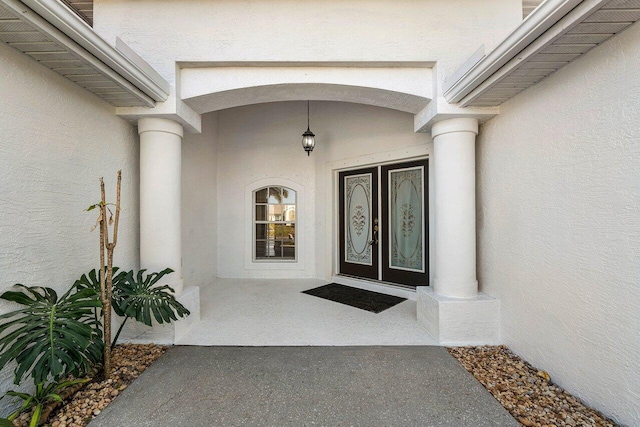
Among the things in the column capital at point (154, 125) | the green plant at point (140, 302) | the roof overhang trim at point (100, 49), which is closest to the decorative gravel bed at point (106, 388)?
the green plant at point (140, 302)

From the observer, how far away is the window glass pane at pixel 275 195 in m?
5.72

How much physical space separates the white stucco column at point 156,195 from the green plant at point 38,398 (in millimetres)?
1157

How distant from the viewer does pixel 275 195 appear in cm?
573

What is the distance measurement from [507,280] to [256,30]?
363cm

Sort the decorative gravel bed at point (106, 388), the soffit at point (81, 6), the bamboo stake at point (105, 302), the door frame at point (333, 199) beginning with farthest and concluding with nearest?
the door frame at point (333, 199)
the soffit at point (81, 6)
the bamboo stake at point (105, 302)
the decorative gravel bed at point (106, 388)

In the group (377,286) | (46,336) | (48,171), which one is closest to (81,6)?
(48,171)

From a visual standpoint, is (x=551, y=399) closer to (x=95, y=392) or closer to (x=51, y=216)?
(x=95, y=392)

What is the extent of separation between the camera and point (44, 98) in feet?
6.91

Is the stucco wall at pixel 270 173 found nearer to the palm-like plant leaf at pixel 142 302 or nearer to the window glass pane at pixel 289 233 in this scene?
the window glass pane at pixel 289 233

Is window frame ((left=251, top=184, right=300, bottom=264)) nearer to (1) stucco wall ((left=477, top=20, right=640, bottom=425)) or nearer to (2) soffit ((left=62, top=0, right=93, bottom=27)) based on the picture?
(2) soffit ((left=62, top=0, right=93, bottom=27))

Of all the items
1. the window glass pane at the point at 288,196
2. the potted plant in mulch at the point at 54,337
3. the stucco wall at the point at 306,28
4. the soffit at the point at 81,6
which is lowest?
the potted plant in mulch at the point at 54,337

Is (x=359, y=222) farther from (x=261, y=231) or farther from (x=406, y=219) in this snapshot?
(x=261, y=231)

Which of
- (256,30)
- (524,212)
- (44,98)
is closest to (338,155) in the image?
(256,30)

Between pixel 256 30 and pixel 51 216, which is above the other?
pixel 256 30
